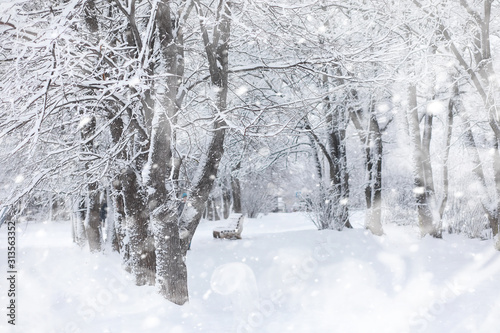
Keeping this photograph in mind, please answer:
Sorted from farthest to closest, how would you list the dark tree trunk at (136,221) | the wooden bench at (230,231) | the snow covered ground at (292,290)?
the wooden bench at (230,231) → the dark tree trunk at (136,221) → the snow covered ground at (292,290)

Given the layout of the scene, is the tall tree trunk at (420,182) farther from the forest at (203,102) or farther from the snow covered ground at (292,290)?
the snow covered ground at (292,290)

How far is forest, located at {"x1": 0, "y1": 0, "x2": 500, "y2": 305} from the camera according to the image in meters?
4.09

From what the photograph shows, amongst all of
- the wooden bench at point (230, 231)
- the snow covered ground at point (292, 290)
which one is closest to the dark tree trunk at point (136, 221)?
the snow covered ground at point (292, 290)

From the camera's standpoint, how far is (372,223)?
11.7 meters

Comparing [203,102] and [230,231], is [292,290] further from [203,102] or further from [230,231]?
[230,231]

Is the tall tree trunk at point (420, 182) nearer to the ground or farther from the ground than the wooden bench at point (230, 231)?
farther from the ground

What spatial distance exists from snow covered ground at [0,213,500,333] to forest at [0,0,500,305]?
73 centimetres

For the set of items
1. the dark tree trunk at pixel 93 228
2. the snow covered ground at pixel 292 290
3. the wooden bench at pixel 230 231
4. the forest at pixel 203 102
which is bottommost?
the snow covered ground at pixel 292 290

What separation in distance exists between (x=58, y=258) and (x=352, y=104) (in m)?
9.57

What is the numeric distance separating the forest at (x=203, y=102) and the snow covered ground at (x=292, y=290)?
731 millimetres

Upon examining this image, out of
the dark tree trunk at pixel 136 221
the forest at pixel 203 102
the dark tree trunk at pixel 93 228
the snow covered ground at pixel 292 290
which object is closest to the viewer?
the forest at pixel 203 102

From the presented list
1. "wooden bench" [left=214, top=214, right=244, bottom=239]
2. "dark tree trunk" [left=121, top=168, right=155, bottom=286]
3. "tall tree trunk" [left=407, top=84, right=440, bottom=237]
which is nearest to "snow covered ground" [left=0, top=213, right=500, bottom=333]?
"dark tree trunk" [left=121, top=168, right=155, bottom=286]

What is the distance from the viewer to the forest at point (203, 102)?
4094 mm

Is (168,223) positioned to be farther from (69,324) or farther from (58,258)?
(58,258)
